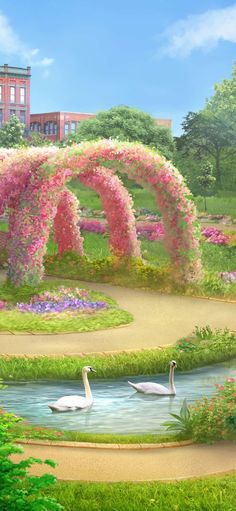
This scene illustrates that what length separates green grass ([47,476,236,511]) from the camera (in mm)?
7516

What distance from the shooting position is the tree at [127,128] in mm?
50844

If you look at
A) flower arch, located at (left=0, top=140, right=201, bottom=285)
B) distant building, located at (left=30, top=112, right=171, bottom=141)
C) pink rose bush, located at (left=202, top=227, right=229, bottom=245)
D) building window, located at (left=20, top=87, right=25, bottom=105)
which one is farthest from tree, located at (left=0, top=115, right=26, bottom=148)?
flower arch, located at (left=0, top=140, right=201, bottom=285)

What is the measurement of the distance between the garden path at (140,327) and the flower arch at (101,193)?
1514mm

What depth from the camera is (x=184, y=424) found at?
386 inches

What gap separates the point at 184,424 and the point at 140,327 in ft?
21.9

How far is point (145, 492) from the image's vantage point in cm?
781

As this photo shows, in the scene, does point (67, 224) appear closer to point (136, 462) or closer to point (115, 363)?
point (115, 363)

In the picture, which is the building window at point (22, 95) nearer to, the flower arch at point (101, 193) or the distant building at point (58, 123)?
the distant building at point (58, 123)

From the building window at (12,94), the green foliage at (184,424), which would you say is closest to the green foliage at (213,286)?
the green foliage at (184,424)

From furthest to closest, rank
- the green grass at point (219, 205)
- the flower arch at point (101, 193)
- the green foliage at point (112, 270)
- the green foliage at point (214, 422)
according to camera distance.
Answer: the green grass at point (219, 205), the green foliage at point (112, 270), the flower arch at point (101, 193), the green foliage at point (214, 422)

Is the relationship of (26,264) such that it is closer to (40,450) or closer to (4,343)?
(4,343)

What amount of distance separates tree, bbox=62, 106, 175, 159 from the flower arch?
93.9ft

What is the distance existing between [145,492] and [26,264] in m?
11.5

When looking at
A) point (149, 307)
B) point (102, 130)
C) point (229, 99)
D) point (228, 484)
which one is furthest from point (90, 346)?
point (229, 99)
